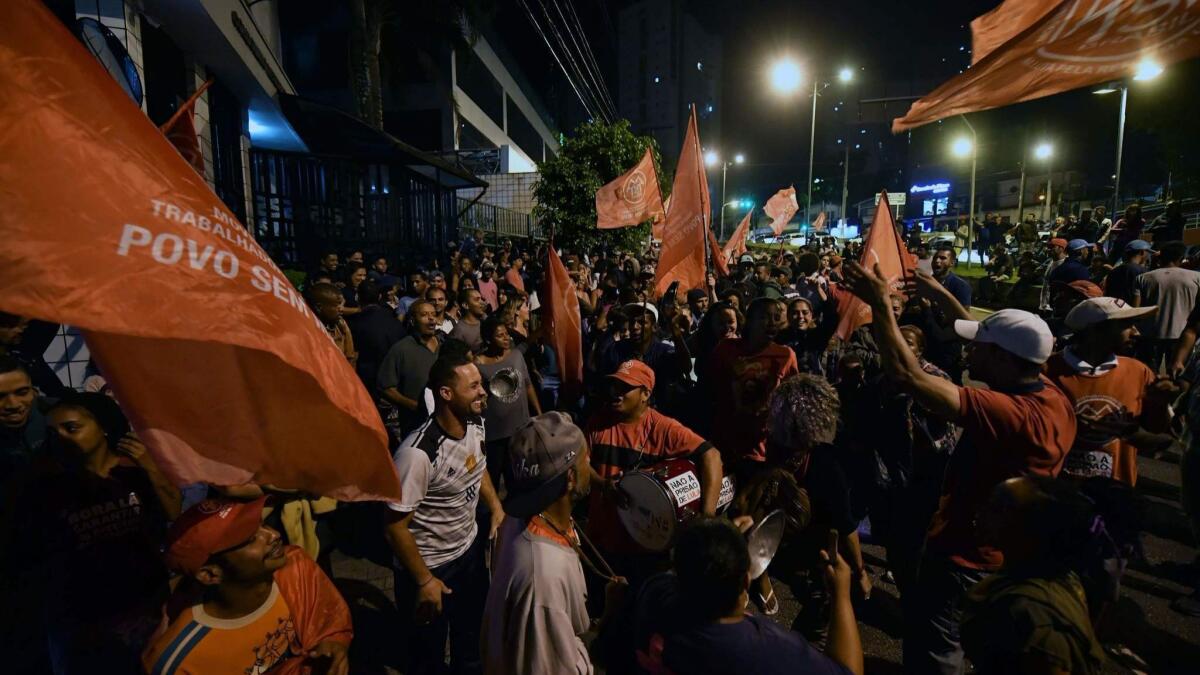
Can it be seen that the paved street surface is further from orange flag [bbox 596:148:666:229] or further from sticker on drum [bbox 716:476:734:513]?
orange flag [bbox 596:148:666:229]

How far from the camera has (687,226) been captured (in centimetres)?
683

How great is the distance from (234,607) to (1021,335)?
3.17 m

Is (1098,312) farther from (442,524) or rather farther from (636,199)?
(636,199)

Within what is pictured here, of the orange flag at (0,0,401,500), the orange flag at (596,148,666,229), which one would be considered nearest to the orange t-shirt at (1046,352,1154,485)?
the orange flag at (0,0,401,500)

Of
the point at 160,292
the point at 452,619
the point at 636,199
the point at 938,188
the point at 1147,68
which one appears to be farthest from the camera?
the point at 938,188

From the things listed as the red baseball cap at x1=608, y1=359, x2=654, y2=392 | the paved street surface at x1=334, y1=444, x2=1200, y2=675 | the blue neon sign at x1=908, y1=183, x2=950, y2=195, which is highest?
the blue neon sign at x1=908, y1=183, x2=950, y2=195

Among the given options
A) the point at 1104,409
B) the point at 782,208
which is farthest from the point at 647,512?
the point at 782,208

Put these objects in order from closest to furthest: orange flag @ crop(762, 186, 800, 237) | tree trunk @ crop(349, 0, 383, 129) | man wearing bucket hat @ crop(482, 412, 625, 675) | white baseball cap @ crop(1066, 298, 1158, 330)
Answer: man wearing bucket hat @ crop(482, 412, 625, 675), white baseball cap @ crop(1066, 298, 1158, 330), tree trunk @ crop(349, 0, 383, 129), orange flag @ crop(762, 186, 800, 237)

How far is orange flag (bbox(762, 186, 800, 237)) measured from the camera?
17578 millimetres

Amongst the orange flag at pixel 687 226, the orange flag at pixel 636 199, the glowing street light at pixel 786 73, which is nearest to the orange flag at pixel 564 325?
the orange flag at pixel 687 226

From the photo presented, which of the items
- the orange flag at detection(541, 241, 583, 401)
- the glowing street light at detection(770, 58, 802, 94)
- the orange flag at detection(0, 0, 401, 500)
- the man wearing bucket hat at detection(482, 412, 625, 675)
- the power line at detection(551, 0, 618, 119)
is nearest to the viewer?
the orange flag at detection(0, 0, 401, 500)

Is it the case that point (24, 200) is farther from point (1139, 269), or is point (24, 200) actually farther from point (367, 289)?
point (1139, 269)

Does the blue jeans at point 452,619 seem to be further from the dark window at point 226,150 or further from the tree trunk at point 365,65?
the tree trunk at point 365,65

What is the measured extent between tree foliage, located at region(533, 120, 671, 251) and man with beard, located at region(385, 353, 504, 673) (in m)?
19.9
